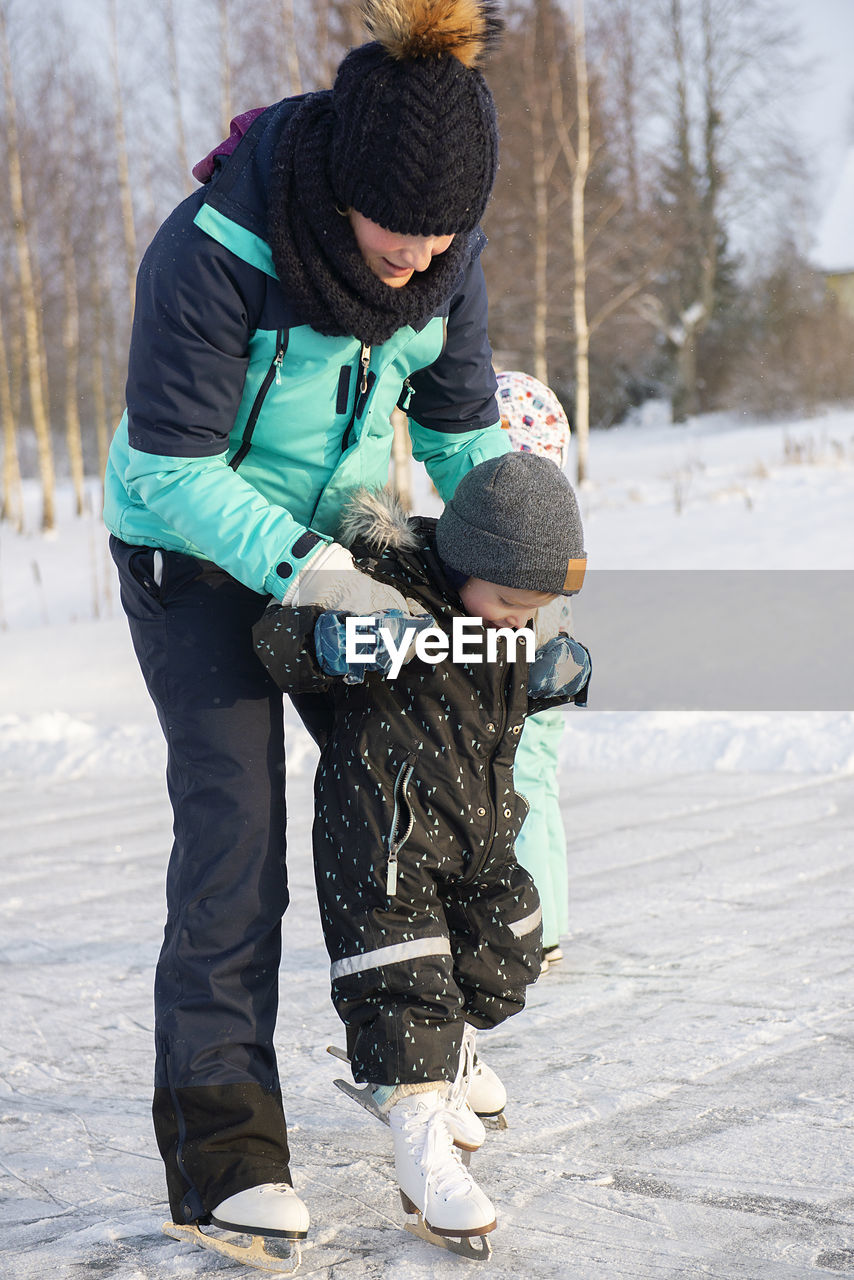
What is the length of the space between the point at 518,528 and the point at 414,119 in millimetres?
A: 548

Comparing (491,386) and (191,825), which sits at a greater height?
(491,386)

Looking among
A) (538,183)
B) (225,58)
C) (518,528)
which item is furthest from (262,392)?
(225,58)

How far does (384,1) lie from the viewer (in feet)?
5.42

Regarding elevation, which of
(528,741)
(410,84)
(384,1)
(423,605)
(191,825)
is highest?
(384,1)

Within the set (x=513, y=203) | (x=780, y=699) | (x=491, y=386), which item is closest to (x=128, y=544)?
(x=491, y=386)

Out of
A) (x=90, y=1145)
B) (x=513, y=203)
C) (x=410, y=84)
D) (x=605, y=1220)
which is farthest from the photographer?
(x=513, y=203)

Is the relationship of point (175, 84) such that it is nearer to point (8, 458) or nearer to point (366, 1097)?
point (8, 458)

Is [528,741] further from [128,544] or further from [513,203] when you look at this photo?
[513,203]

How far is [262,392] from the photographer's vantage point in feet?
5.91

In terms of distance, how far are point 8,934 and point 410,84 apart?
2509mm

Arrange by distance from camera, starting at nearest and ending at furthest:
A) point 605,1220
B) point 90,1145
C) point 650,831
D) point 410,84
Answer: point 410,84 < point 605,1220 < point 90,1145 < point 650,831

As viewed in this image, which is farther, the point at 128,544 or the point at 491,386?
the point at 491,386

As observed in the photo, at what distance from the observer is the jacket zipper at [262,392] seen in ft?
5.81

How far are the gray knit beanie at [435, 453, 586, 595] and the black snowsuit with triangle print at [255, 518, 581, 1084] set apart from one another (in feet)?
0.38
